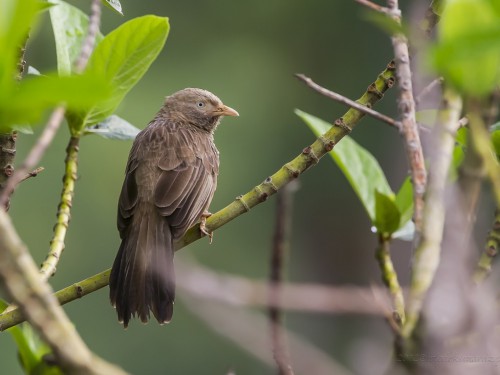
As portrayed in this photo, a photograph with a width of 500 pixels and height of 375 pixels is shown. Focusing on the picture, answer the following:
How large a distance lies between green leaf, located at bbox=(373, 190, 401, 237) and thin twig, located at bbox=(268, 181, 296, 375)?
5.70 ft

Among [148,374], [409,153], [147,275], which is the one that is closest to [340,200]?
[148,374]

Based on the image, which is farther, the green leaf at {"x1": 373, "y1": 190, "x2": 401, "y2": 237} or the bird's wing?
the bird's wing

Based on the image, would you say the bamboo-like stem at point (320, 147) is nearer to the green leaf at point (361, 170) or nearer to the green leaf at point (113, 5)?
the green leaf at point (361, 170)

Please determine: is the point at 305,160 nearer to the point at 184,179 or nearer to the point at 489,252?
the point at 489,252

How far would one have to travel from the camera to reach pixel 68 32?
3.25m

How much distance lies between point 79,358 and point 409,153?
65 cm

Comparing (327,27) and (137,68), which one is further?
(327,27)

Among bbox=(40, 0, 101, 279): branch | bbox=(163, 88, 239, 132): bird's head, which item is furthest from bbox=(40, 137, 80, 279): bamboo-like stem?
bbox=(163, 88, 239, 132): bird's head

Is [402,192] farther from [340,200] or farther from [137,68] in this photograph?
[340,200]

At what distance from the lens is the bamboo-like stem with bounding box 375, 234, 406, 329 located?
216 cm

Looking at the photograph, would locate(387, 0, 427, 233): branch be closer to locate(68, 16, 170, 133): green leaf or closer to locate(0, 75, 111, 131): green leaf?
locate(0, 75, 111, 131): green leaf

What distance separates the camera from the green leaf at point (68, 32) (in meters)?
3.19

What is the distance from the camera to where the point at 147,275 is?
3654mm

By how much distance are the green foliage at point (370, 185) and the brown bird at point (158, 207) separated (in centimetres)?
76
